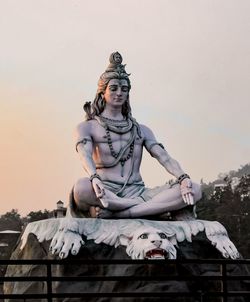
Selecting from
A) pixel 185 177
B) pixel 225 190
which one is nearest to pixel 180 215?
pixel 185 177

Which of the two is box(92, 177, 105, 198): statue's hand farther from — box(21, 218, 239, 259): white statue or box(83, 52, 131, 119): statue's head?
box(83, 52, 131, 119): statue's head

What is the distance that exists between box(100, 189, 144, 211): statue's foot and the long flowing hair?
120cm

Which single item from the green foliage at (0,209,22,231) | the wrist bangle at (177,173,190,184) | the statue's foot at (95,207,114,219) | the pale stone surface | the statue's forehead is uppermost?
the green foliage at (0,209,22,231)

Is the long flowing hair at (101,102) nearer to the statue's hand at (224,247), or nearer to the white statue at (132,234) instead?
the white statue at (132,234)

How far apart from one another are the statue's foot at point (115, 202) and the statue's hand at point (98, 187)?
0.07 m

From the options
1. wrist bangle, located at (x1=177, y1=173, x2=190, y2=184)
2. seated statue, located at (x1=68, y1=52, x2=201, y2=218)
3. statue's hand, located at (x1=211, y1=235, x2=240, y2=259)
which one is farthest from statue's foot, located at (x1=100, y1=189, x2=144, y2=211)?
statue's hand, located at (x1=211, y1=235, x2=240, y2=259)

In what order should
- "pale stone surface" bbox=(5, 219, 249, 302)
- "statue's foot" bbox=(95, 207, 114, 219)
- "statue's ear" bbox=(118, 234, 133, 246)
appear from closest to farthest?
"pale stone surface" bbox=(5, 219, 249, 302)
"statue's ear" bbox=(118, 234, 133, 246)
"statue's foot" bbox=(95, 207, 114, 219)

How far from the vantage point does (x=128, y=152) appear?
389 inches

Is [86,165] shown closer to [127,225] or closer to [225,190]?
[127,225]

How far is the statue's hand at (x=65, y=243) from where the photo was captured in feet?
27.6

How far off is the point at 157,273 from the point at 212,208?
764 inches

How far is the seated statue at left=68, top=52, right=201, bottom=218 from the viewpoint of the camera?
916 cm

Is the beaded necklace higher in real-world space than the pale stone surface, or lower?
higher

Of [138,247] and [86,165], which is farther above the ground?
[86,165]
